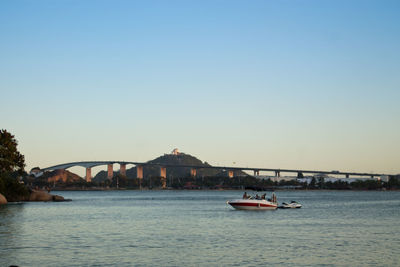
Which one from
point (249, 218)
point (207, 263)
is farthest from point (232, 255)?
point (249, 218)

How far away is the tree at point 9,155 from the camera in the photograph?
98.3 meters

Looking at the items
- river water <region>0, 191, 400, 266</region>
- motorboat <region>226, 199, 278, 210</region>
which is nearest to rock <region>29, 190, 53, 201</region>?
motorboat <region>226, 199, 278, 210</region>

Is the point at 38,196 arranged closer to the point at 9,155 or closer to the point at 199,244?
the point at 9,155

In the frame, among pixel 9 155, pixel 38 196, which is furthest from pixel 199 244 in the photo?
pixel 38 196

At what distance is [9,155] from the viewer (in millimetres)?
98875

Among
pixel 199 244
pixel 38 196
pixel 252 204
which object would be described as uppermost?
pixel 38 196

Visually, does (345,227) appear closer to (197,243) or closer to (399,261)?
(197,243)

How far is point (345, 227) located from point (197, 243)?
18.9 metres

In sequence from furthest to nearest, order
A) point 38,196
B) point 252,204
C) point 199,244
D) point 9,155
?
point 38,196
point 9,155
point 252,204
point 199,244

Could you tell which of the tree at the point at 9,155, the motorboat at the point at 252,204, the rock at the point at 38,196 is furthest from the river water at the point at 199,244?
the rock at the point at 38,196

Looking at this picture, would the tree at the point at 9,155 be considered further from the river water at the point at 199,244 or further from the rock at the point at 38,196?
the river water at the point at 199,244

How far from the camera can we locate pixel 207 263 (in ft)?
103

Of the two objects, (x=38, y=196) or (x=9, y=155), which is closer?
(x=9, y=155)

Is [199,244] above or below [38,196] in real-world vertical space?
below
